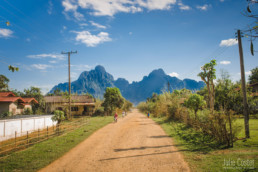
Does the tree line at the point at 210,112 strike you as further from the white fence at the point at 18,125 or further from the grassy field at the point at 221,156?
the white fence at the point at 18,125

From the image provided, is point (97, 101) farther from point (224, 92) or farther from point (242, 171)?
point (242, 171)

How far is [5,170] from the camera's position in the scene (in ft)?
19.4

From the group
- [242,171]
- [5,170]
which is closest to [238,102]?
[242,171]

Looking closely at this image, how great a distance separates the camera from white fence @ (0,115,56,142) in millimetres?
12149

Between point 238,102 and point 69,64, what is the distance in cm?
2792

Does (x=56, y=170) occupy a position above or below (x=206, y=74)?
below

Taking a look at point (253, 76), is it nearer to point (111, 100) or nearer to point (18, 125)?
point (111, 100)

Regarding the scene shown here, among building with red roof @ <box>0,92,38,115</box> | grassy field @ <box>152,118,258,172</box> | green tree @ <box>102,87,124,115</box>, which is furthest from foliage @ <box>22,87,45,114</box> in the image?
grassy field @ <box>152,118,258,172</box>

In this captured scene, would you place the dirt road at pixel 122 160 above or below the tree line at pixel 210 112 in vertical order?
below

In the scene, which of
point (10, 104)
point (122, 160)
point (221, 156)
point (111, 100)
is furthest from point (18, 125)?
point (111, 100)

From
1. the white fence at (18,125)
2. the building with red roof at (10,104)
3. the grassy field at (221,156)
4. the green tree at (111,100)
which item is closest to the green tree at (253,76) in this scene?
the green tree at (111,100)

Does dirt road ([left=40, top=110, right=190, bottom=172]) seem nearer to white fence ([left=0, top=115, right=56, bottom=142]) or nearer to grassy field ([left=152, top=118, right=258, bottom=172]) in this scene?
grassy field ([left=152, top=118, right=258, bottom=172])

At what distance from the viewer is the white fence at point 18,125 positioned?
12.1 m

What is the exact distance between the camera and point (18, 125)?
45.0 feet
